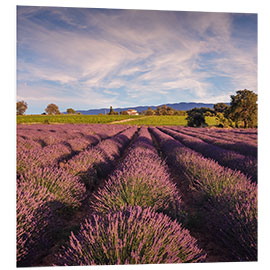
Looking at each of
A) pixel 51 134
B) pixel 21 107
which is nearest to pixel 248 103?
pixel 21 107

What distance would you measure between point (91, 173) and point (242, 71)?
10.4ft

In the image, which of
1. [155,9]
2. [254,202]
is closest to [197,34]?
[155,9]

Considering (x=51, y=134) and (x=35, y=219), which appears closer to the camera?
(x=35, y=219)

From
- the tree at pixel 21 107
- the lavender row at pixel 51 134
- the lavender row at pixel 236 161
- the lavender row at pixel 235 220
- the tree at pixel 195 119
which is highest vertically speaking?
the tree at pixel 195 119

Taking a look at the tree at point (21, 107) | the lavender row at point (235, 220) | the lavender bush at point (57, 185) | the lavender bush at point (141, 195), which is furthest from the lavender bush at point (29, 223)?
the lavender row at point (235, 220)

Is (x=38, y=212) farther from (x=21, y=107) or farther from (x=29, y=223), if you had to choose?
(x=21, y=107)

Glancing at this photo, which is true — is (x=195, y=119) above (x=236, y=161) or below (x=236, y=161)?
above

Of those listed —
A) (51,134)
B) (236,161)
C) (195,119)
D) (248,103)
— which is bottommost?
(236,161)

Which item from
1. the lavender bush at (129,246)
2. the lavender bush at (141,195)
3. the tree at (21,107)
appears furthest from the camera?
the tree at (21,107)

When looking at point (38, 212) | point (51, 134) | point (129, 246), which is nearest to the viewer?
point (129, 246)

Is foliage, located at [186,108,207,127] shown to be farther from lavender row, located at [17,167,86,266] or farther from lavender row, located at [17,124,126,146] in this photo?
lavender row, located at [17,167,86,266]

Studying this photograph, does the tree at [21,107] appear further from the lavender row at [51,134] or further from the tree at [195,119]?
the tree at [195,119]

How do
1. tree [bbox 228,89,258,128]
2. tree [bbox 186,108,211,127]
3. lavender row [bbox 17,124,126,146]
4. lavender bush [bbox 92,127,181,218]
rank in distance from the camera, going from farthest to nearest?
tree [bbox 186,108,211,127] → lavender row [bbox 17,124,126,146] → tree [bbox 228,89,258,128] → lavender bush [bbox 92,127,181,218]

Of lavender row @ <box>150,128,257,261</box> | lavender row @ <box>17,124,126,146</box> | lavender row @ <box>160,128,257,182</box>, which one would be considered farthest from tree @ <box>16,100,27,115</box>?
lavender row @ <box>160,128,257,182</box>
